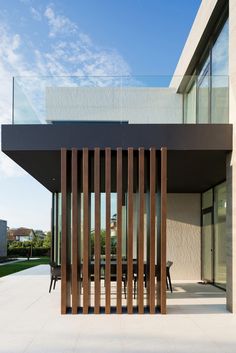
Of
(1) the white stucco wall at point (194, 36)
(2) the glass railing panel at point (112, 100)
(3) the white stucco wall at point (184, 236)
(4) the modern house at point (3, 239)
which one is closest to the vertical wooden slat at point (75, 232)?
(2) the glass railing panel at point (112, 100)

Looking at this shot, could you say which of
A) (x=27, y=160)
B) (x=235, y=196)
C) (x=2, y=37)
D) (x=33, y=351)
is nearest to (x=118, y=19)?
(x=2, y=37)

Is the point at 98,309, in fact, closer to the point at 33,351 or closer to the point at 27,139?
the point at 33,351

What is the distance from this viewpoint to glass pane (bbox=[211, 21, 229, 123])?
330 inches

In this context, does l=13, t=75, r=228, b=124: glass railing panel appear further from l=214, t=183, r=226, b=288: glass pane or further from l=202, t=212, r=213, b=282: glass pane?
l=202, t=212, r=213, b=282: glass pane

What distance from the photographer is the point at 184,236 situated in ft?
46.7

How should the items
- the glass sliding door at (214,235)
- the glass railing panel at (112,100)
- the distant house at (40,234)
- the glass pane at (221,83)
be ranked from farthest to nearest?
the distant house at (40,234)
the glass sliding door at (214,235)
the glass railing panel at (112,100)
the glass pane at (221,83)

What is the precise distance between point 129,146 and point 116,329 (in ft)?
11.2

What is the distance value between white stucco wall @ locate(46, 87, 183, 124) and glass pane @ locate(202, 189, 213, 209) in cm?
454

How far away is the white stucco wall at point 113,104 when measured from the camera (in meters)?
8.67

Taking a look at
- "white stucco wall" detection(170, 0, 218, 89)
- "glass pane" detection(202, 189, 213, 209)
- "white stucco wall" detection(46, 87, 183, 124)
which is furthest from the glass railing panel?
"glass pane" detection(202, 189, 213, 209)

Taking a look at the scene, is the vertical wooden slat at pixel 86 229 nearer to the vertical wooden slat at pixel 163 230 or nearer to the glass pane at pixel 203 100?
the vertical wooden slat at pixel 163 230

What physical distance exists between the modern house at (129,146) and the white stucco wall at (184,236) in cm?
426

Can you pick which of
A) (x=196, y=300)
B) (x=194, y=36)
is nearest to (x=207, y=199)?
(x=196, y=300)

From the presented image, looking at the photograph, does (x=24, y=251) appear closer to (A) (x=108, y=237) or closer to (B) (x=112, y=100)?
(B) (x=112, y=100)
